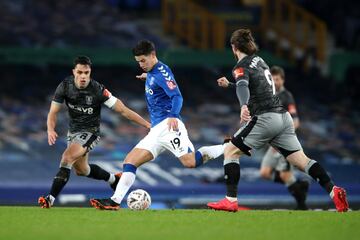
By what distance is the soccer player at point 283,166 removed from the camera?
49.5 ft

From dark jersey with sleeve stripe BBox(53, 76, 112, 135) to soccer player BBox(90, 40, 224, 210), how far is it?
0.61m

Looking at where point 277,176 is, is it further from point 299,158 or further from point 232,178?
point 232,178

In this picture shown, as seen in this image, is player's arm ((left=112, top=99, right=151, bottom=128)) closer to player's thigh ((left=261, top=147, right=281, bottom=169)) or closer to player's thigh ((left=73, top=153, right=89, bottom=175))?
player's thigh ((left=73, top=153, right=89, bottom=175))

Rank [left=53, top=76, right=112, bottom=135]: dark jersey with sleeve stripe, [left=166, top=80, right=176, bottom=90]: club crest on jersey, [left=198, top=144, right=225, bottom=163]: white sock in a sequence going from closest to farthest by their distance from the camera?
[left=166, top=80, right=176, bottom=90]: club crest on jersey
[left=53, top=76, right=112, bottom=135]: dark jersey with sleeve stripe
[left=198, top=144, right=225, bottom=163]: white sock

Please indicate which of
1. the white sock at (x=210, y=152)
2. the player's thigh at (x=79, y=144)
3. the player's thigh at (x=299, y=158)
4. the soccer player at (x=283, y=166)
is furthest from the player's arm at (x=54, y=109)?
the soccer player at (x=283, y=166)

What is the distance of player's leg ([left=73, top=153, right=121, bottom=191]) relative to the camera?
13.3 m

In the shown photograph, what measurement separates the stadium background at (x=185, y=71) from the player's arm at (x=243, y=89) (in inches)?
236

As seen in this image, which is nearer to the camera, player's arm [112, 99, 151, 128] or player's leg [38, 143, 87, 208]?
player's leg [38, 143, 87, 208]

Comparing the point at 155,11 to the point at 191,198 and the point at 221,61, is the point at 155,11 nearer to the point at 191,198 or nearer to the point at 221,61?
the point at 221,61

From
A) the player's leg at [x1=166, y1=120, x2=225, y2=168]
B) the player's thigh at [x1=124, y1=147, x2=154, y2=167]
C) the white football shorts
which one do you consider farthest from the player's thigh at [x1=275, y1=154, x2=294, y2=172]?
the player's thigh at [x1=124, y1=147, x2=154, y2=167]

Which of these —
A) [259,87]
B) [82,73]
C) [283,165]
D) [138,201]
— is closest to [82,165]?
[138,201]

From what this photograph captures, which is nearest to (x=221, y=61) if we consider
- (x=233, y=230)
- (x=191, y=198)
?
(x=191, y=198)

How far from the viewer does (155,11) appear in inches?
974

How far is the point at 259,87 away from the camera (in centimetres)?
1208
